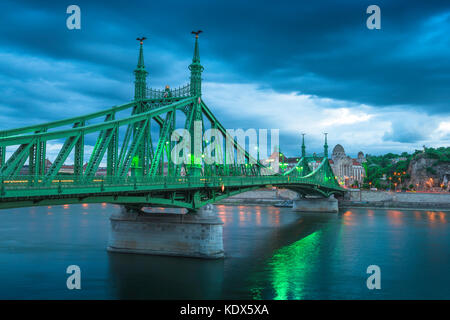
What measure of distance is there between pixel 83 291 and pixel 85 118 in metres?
11.4

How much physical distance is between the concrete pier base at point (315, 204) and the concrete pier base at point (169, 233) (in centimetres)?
6260

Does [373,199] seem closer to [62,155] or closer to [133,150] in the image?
[133,150]

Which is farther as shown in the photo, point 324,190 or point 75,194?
point 324,190

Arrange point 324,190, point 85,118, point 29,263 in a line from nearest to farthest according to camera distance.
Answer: point 85,118 < point 29,263 < point 324,190

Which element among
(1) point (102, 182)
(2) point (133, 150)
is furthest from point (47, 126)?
(2) point (133, 150)

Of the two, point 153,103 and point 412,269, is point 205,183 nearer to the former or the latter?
point 153,103

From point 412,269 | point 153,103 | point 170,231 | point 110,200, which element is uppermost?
point 153,103

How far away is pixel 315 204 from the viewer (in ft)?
319

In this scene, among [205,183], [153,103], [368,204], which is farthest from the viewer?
[368,204]

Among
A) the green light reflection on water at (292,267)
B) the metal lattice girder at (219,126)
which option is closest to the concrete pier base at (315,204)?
the metal lattice girder at (219,126)

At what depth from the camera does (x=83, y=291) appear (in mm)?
26734

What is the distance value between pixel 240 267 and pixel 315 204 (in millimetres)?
66241

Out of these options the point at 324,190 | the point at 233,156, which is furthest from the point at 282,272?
the point at 324,190

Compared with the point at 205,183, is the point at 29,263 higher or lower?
lower
